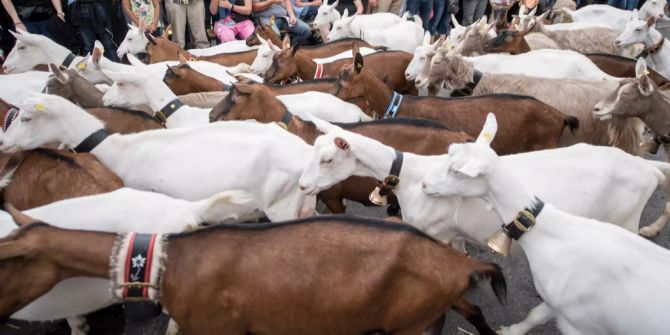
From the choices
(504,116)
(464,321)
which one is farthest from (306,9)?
(464,321)

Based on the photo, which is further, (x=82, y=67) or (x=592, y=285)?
(x=82, y=67)

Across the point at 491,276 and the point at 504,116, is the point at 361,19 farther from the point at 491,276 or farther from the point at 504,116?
the point at 491,276

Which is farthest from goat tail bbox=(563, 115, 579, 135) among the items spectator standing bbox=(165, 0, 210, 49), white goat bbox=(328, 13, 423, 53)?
spectator standing bbox=(165, 0, 210, 49)

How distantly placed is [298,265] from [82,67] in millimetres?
4233

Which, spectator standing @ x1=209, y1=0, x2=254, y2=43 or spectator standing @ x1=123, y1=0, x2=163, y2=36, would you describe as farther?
spectator standing @ x1=209, y1=0, x2=254, y2=43

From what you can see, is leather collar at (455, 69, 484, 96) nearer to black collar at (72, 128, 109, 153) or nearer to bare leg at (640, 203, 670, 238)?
bare leg at (640, 203, 670, 238)

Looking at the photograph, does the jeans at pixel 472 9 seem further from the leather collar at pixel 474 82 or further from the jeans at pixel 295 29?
the leather collar at pixel 474 82

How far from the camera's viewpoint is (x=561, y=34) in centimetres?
742

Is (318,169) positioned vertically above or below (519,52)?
above

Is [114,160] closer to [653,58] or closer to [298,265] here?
[298,265]

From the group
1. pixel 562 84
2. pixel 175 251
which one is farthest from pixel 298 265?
pixel 562 84

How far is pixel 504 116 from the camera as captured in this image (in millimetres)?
4262

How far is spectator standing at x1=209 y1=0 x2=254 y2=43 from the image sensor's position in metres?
7.89

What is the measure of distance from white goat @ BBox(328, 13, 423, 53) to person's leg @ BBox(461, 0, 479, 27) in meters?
3.65
